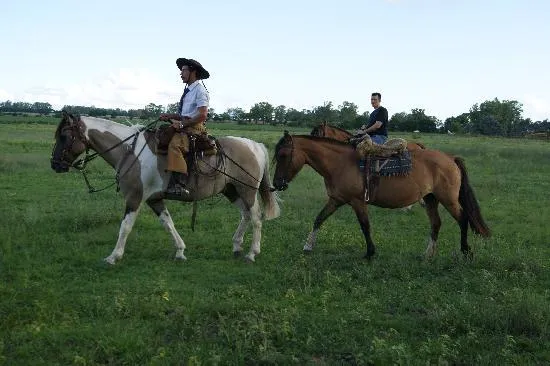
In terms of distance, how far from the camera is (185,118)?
824cm

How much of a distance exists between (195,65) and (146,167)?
1708 mm

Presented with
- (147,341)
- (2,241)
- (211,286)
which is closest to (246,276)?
(211,286)

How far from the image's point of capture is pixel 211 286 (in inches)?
285

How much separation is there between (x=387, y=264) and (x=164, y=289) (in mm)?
3350

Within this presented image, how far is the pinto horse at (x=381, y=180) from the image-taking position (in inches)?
343

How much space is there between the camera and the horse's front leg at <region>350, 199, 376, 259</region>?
852cm

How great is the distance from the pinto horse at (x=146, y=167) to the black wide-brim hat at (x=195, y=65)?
110cm

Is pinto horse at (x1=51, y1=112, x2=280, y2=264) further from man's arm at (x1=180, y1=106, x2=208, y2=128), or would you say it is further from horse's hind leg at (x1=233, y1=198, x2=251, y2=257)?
man's arm at (x1=180, y1=106, x2=208, y2=128)

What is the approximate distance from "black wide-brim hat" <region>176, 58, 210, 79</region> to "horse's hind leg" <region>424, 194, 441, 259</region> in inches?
168

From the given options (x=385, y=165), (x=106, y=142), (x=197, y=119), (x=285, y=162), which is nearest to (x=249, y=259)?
(x=285, y=162)

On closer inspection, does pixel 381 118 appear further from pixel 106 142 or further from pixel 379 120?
pixel 106 142

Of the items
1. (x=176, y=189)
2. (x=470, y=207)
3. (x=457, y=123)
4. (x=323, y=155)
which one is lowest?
(x=470, y=207)

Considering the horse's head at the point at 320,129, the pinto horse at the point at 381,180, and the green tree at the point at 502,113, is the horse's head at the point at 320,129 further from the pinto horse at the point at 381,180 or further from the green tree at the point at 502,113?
the green tree at the point at 502,113

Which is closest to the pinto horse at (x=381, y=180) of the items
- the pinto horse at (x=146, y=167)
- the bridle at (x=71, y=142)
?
the pinto horse at (x=146, y=167)
